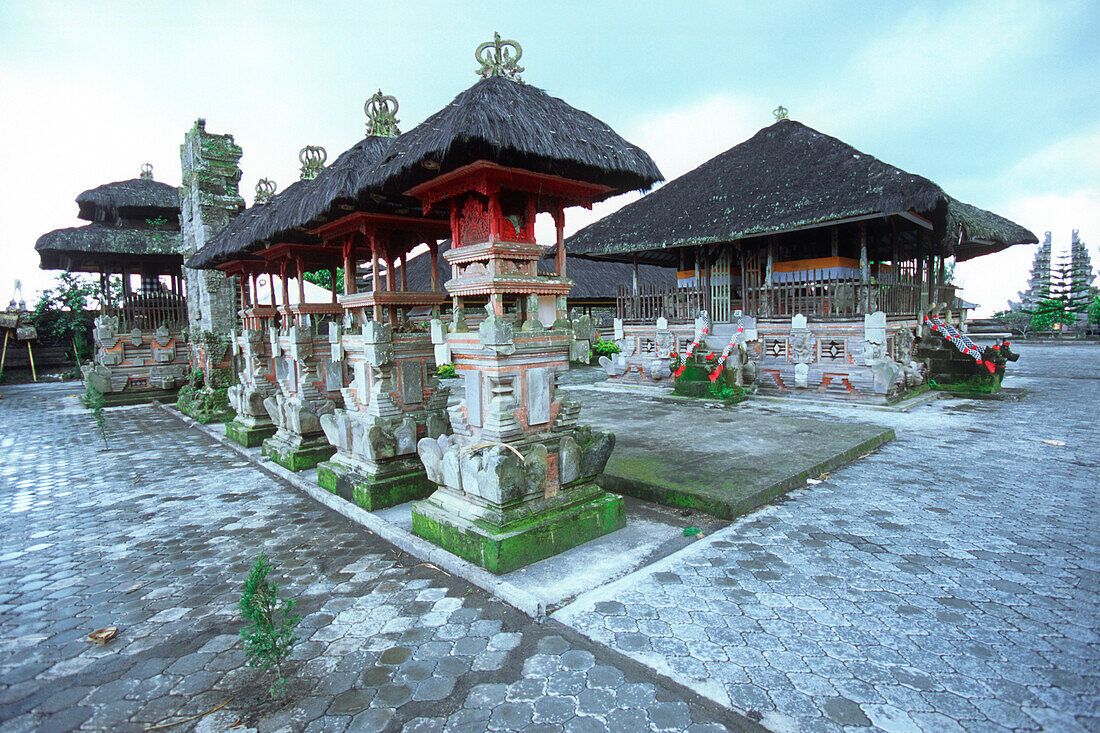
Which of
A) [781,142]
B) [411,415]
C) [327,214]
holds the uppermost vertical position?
[781,142]

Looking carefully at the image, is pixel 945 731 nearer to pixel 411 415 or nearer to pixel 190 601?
pixel 190 601

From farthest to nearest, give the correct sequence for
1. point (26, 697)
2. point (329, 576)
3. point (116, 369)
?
point (116, 369) < point (329, 576) < point (26, 697)

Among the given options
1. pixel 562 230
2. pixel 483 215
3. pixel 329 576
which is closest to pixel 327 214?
pixel 483 215

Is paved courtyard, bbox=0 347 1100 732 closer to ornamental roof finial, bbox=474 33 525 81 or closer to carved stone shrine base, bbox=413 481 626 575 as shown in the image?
carved stone shrine base, bbox=413 481 626 575

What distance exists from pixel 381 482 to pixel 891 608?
428 cm

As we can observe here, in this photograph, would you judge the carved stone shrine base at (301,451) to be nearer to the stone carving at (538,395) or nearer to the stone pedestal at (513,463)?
the stone pedestal at (513,463)

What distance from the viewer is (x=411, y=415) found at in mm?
5805

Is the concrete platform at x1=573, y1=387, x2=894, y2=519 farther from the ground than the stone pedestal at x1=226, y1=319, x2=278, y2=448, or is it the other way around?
the stone pedestal at x1=226, y1=319, x2=278, y2=448

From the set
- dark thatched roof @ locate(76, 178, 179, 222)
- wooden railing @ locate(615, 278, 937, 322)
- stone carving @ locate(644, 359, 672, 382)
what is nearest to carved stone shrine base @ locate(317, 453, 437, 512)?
stone carving @ locate(644, 359, 672, 382)

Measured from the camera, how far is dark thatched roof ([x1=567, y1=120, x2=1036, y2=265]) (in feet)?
33.1

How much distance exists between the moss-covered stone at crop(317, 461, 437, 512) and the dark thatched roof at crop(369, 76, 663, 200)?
9.21 ft

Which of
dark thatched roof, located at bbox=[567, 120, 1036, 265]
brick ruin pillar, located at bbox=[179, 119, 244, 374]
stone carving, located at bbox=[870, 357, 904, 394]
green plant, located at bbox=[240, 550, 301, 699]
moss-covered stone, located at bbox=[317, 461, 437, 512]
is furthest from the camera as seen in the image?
brick ruin pillar, located at bbox=[179, 119, 244, 374]

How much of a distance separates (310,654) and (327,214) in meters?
4.50

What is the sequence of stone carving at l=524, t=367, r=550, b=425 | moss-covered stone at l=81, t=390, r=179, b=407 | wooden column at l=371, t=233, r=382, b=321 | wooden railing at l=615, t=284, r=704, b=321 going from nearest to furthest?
stone carving at l=524, t=367, r=550, b=425 → wooden column at l=371, t=233, r=382, b=321 → wooden railing at l=615, t=284, r=704, b=321 → moss-covered stone at l=81, t=390, r=179, b=407
